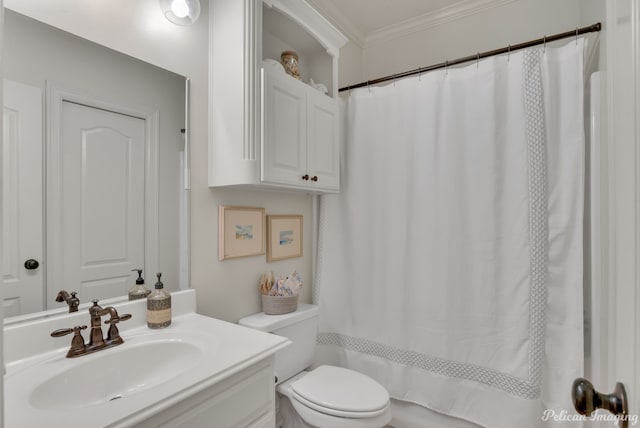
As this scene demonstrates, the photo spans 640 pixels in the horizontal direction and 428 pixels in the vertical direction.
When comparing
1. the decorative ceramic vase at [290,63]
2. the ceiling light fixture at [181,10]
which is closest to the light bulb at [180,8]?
the ceiling light fixture at [181,10]

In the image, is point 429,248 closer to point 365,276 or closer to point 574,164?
point 365,276

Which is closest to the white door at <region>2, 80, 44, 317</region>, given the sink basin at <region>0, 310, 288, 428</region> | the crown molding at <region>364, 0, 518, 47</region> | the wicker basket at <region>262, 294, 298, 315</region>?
the sink basin at <region>0, 310, 288, 428</region>

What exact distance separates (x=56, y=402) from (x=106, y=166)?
732 millimetres

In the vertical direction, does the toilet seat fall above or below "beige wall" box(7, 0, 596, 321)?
below

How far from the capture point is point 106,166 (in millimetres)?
1233

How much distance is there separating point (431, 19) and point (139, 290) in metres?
2.35

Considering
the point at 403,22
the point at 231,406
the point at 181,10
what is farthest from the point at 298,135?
the point at 403,22

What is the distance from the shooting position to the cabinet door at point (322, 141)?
1754 millimetres

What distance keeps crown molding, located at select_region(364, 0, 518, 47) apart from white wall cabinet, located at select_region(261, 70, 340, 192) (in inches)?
37.8

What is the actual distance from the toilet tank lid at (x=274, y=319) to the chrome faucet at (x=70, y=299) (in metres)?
0.70

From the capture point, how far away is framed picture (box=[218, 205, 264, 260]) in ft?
5.32

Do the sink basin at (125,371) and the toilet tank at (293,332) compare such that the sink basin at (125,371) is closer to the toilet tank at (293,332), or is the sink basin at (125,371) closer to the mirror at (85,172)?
the mirror at (85,172)

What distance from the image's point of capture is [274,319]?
1701 millimetres

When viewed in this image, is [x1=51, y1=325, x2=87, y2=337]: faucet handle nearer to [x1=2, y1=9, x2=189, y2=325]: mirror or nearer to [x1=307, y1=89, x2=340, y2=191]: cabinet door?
[x1=2, y1=9, x2=189, y2=325]: mirror
